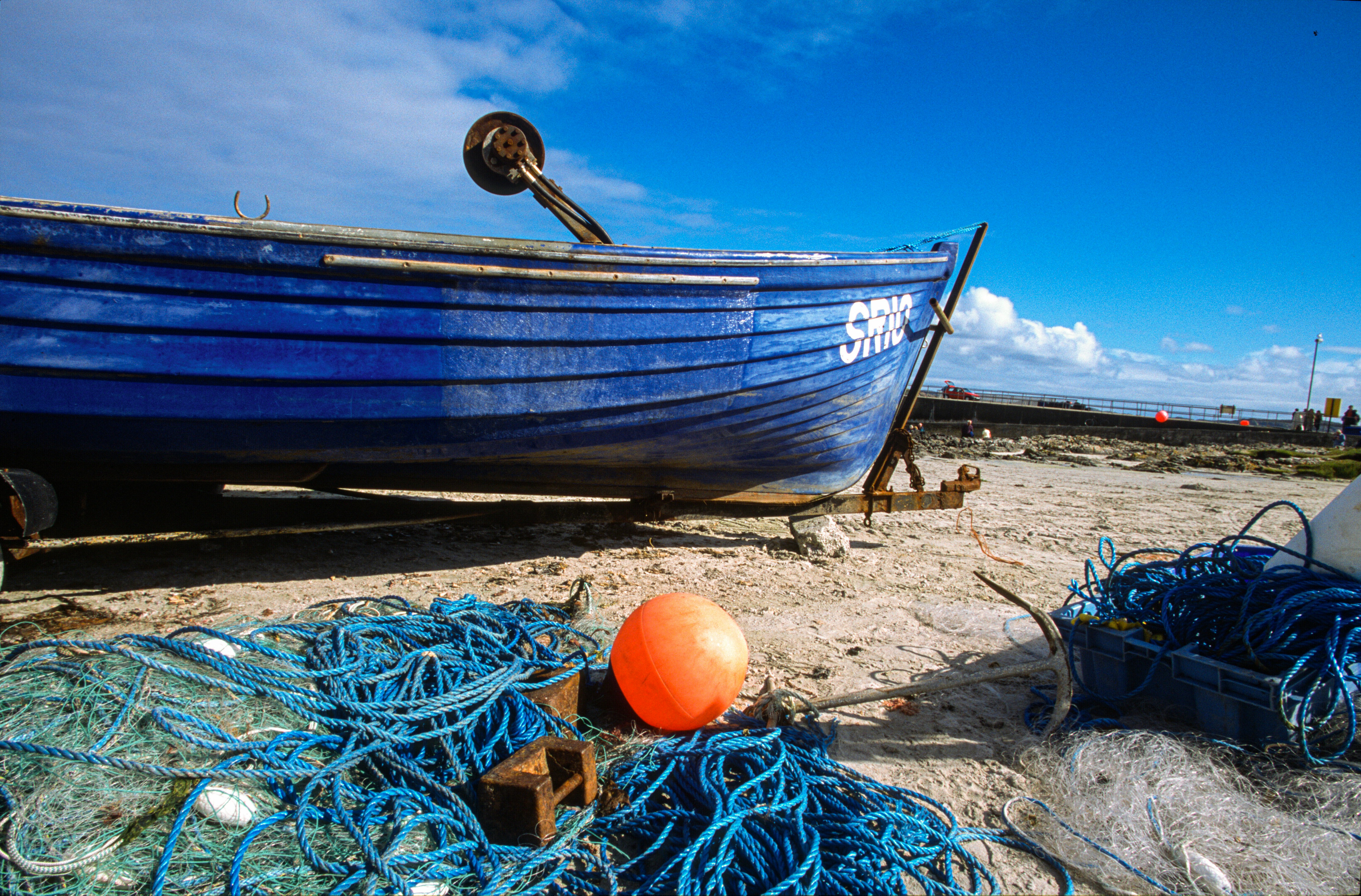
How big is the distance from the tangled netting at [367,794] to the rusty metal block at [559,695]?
0.04m

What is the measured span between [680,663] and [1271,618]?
2.05 meters

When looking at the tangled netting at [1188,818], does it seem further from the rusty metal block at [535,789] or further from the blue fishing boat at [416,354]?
the blue fishing boat at [416,354]

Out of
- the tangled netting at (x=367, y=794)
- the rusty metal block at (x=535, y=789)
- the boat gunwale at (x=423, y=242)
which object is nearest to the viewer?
the tangled netting at (x=367, y=794)

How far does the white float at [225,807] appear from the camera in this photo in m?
1.67

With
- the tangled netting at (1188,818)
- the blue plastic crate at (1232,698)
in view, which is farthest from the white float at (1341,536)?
the tangled netting at (1188,818)

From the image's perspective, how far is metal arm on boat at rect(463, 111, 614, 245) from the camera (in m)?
4.29

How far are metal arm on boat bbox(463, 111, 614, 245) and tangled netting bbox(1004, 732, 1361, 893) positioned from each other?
3.58m

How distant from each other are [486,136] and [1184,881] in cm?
490

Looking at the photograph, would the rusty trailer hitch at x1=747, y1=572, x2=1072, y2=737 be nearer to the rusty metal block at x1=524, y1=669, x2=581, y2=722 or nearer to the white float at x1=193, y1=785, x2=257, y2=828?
the rusty metal block at x1=524, y1=669, x2=581, y2=722

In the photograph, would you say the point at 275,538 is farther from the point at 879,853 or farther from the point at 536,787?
the point at 879,853

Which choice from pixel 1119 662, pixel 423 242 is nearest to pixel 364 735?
pixel 423 242

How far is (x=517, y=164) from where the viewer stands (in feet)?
14.3

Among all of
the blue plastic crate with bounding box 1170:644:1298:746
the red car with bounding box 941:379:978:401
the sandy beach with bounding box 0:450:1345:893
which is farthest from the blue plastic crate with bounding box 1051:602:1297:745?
the red car with bounding box 941:379:978:401

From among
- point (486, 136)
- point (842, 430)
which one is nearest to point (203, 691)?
point (486, 136)
